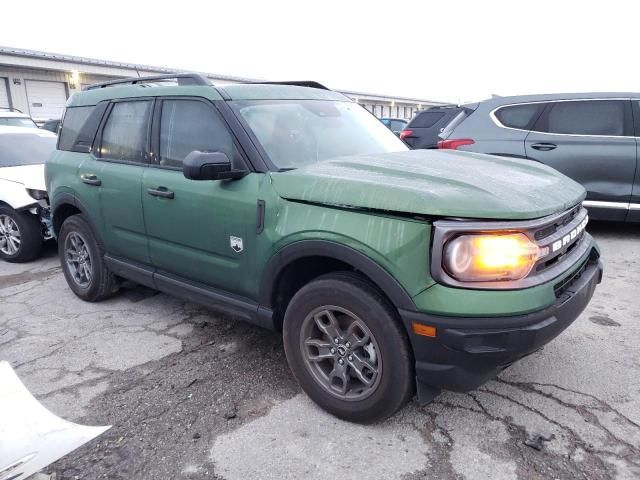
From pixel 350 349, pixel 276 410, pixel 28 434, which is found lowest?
pixel 276 410

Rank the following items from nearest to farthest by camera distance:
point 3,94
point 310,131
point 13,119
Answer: point 310,131 < point 13,119 < point 3,94

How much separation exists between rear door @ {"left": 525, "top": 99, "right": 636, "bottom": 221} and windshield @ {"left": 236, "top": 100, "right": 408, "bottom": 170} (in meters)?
3.13

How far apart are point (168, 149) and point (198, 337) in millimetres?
1396

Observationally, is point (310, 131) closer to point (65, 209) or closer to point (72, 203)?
point (72, 203)

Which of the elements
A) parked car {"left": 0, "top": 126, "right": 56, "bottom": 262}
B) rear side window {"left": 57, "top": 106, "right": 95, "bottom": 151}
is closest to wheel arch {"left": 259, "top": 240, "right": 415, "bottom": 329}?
rear side window {"left": 57, "top": 106, "right": 95, "bottom": 151}

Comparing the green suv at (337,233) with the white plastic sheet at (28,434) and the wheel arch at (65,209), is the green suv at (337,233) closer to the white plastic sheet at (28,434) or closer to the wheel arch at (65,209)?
the wheel arch at (65,209)

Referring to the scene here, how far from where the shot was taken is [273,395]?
2895 millimetres

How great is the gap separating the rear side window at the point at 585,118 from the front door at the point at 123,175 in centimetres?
478

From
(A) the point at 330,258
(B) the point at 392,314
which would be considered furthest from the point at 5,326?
(B) the point at 392,314

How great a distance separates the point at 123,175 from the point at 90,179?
497 mm

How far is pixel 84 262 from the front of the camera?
4.43 meters

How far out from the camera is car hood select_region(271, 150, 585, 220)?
2166 mm

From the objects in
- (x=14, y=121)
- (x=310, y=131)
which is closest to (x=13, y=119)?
(x=14, y=121)

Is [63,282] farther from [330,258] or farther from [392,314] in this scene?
[392,314]
